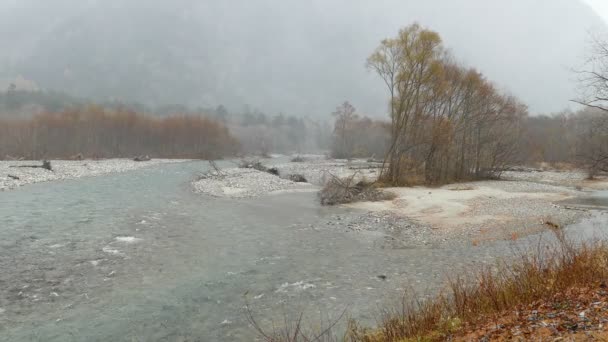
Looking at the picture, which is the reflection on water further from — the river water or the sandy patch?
the river water

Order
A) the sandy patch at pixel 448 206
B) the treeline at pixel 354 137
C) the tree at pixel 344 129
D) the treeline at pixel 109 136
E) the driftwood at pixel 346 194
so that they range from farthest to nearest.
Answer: the treeline at pixel 354 137 → the tree at pixel 344 129 → the treeline at pixel 109 136 → the driftwood at pixel 346 194 → the sandy patch at pixel 448 206

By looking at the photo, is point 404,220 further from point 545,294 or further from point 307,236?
point 545,294

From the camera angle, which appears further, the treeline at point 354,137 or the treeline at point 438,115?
the treeline at point 354,137

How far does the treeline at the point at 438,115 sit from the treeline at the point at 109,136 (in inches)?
2684

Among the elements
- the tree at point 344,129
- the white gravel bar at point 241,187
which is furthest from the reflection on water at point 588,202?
the tree at point 344,129

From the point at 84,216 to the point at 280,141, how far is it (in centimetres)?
17144

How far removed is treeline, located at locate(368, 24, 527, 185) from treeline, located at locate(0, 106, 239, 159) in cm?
A: 6818

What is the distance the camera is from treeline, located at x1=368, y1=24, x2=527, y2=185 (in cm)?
3859

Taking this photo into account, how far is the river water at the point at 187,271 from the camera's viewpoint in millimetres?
8812

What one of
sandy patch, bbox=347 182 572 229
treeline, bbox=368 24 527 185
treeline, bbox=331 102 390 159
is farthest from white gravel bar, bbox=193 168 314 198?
treeline, bbox=331 102 390 159

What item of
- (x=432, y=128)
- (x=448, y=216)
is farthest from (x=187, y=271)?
(x=432, y=128)

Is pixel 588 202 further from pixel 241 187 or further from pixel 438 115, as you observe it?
pixel 241 187

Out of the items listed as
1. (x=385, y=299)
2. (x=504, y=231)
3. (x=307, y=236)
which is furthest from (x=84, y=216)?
(x=504, y=231)

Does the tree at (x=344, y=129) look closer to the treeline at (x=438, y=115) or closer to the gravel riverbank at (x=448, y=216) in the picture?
the treeline at (x=438, y=115)
